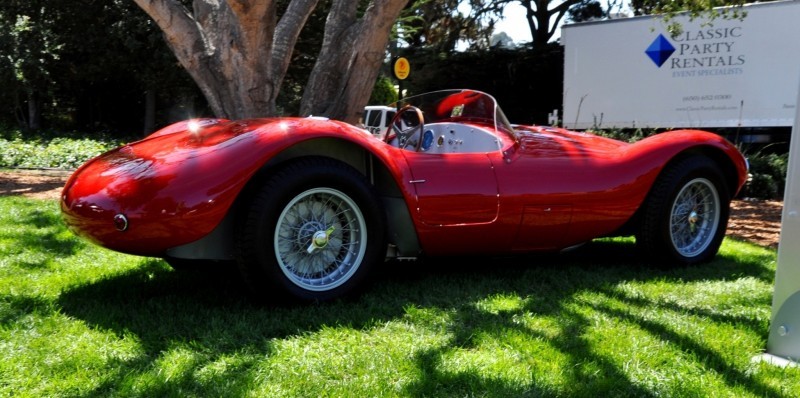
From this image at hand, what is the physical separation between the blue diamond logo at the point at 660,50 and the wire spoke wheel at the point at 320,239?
1139 cm

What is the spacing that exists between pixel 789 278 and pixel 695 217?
183 centimetres

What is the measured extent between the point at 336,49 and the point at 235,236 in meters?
4.15

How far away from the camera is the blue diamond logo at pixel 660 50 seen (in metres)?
13.2

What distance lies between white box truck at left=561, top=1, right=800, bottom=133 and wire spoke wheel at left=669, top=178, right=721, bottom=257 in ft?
24.5

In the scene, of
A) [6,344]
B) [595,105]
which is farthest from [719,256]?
[595,105]

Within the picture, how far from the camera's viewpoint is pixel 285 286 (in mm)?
3416

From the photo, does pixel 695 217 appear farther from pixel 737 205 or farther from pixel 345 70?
pixel 737 205

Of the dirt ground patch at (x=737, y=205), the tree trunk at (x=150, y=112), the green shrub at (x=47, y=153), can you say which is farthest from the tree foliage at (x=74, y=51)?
the dirt ground patch at (x=737, y=205)

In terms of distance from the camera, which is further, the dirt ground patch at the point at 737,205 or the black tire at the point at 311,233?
the dirt ground patch at the point at 737,205

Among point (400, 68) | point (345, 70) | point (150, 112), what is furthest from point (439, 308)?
point (150, 112)

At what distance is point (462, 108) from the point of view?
15.8 ft

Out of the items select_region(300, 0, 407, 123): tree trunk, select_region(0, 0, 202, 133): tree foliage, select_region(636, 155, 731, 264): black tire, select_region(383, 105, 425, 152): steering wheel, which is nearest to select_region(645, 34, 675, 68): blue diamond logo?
select_region(300, 0, 407, 123): tree trunk

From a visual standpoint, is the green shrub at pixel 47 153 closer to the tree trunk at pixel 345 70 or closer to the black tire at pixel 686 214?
the tree trunk at pixel 345 70

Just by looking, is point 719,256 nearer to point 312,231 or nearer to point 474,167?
point 474,167
